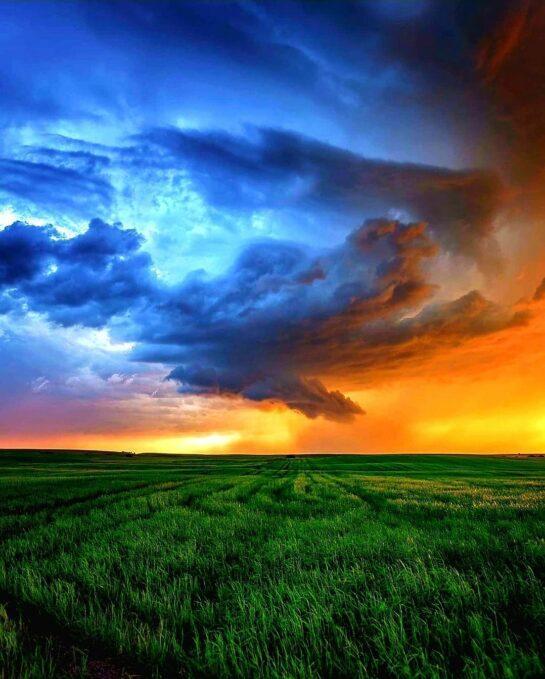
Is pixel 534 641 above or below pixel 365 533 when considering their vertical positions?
above

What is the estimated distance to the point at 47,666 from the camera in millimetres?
3773

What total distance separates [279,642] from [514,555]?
5.16 meters

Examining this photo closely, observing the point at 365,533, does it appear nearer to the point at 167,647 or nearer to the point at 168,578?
Result: the point at 168,578

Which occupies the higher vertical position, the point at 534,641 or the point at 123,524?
the point at 534,641

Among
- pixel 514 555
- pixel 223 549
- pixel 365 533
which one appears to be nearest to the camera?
pixel 514 555

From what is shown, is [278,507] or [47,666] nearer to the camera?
[47,666]

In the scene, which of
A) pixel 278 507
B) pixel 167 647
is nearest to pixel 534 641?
pixel 167 647

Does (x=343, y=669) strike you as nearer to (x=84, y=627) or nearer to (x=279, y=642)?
(x=279, y=642)

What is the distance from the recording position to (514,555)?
7105mm

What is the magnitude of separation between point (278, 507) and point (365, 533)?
6.33 meters

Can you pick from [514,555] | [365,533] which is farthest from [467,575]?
[365,533]

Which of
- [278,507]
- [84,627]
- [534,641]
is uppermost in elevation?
[534,641]

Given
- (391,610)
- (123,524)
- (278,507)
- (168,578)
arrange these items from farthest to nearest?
1. (278,507)
2. (123,524)
3. (168,578)
4. (391,610)

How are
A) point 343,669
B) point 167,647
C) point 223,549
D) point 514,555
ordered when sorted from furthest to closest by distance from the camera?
point 223,549 < point 514,555 < point 167,647 < point 343,669
